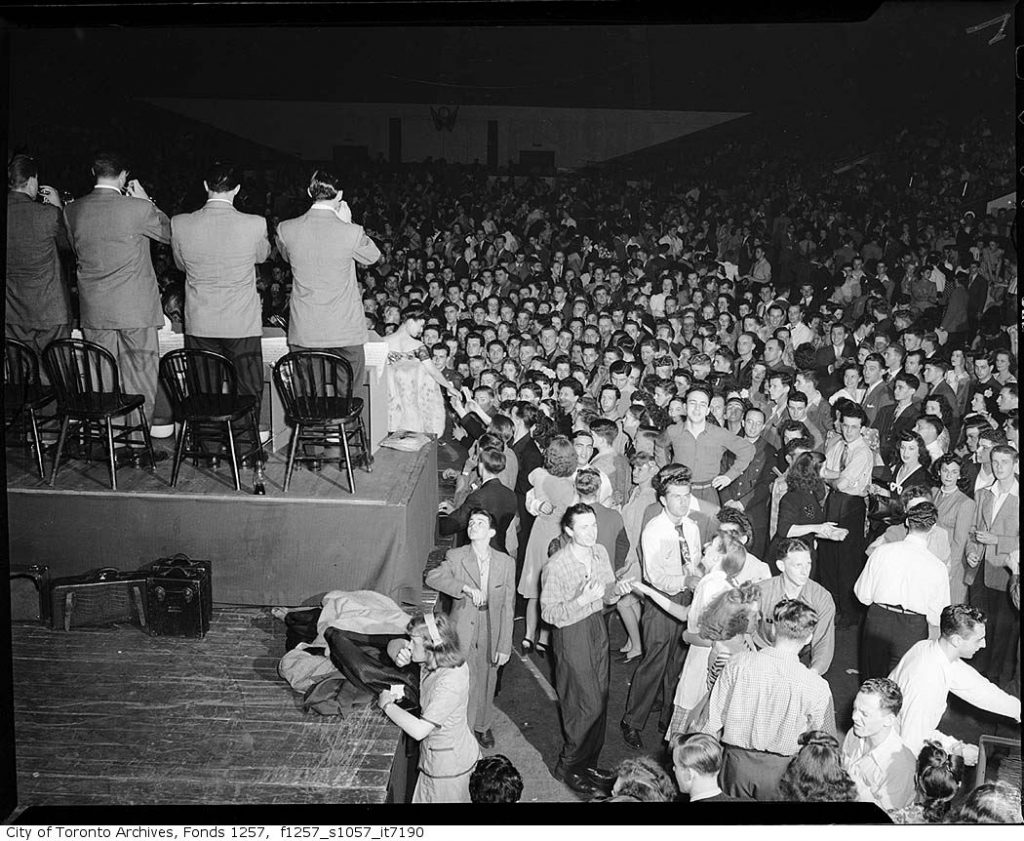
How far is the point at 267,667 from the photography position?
4.21 m

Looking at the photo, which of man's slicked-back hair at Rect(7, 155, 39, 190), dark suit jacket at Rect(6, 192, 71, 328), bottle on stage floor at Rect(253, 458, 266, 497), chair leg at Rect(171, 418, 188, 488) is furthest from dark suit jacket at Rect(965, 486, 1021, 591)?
man's slicked-back hair at Rect(7, 155, 39, 190)

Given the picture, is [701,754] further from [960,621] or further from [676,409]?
[676,409]

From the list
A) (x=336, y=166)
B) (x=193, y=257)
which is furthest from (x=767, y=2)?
(x=193, y=257)

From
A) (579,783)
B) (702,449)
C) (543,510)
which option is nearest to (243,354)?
(543,510)

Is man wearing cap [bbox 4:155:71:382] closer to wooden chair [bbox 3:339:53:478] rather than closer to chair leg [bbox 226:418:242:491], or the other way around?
wooden chair [bbox 3:339:53:478]

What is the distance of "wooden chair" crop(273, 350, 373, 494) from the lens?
14.6ft

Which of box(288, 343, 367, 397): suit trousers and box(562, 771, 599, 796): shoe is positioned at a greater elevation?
box(288, 343, 367, 397): suit trousers

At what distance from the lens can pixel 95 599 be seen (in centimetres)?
431

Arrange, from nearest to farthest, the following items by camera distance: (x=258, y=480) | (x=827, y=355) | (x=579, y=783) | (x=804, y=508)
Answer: (x=579, y=783), (x=258, y=480), (x=804, y=508), (x=827, y=355)

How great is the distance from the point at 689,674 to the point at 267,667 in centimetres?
171

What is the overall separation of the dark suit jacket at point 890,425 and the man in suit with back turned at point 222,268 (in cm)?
305

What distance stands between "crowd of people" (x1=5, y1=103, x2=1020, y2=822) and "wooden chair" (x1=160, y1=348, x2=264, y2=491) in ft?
0.66

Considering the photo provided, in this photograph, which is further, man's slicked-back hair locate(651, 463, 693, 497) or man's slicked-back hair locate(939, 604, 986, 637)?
man's slicked-back hair locate(651, 463, 693, 497)

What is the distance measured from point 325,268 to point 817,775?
2.91 metres
